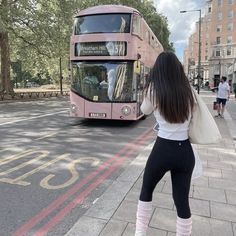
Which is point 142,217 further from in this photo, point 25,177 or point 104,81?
point 104,81

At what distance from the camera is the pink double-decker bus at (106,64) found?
10.5m

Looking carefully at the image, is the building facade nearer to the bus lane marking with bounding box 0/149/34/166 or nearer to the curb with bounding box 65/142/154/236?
the bus lane marking with bounding box 0/149/34/166

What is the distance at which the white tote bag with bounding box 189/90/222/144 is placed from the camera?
2779mm

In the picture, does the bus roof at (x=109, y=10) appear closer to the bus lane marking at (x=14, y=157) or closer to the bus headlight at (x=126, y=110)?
the bus headlight at (x=126, y=110)

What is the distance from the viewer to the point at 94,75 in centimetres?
1084

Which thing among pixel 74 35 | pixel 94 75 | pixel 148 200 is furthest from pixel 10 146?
pixel 148 200

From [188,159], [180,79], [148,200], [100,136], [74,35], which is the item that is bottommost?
[100,136]

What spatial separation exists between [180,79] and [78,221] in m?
2.04

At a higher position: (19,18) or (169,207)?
(19,18)

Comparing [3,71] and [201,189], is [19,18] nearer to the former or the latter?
[3,71]

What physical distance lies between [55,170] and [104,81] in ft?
18.3

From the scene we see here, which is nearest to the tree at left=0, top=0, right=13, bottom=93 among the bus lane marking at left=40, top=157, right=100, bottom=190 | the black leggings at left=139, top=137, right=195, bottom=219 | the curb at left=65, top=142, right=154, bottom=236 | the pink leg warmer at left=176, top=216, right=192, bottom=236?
the bus lane marking at left=40, top=157, right=100, bottom=190

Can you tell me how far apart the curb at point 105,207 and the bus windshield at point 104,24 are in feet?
20.7

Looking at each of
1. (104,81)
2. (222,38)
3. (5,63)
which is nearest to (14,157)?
(104,81)
